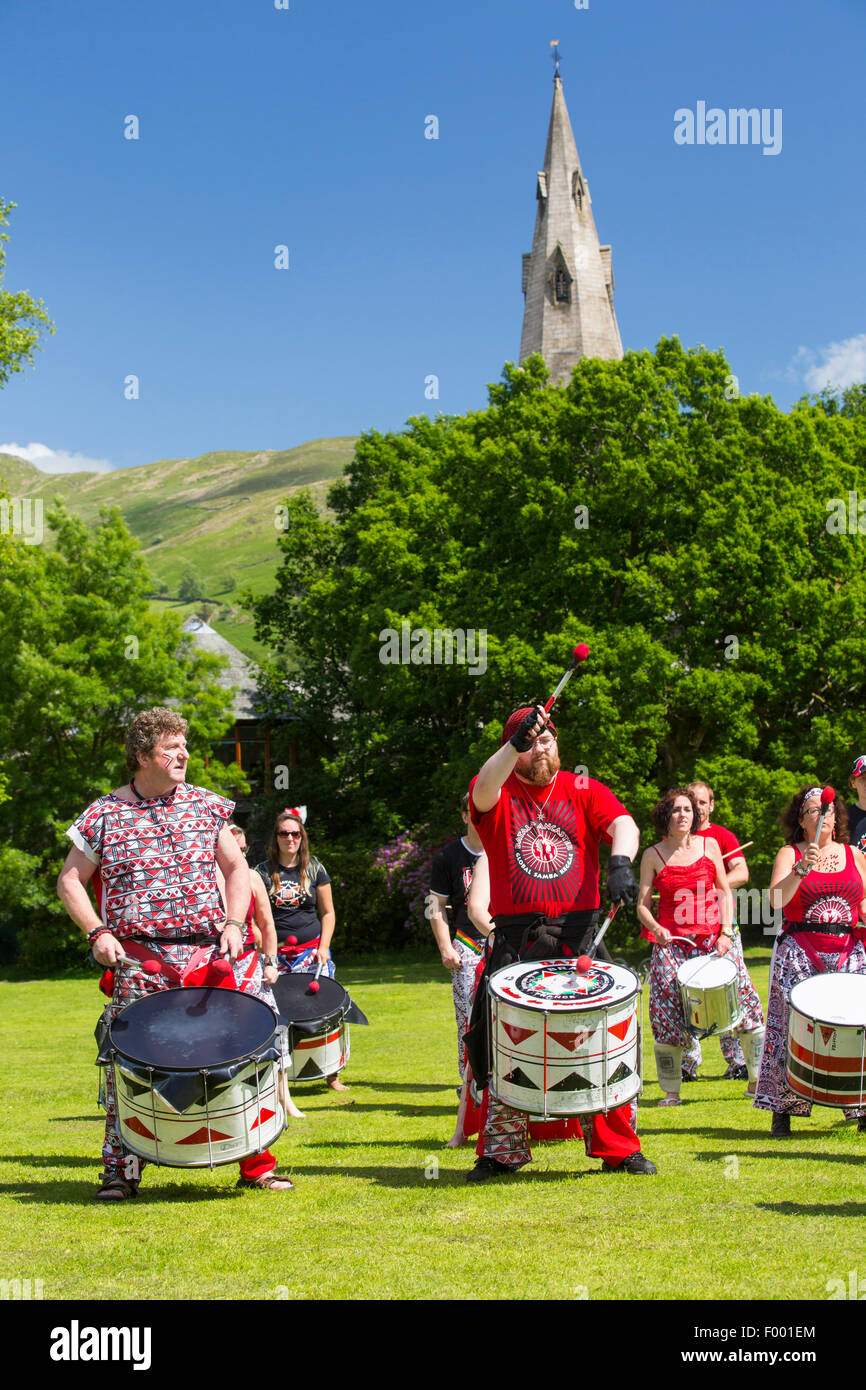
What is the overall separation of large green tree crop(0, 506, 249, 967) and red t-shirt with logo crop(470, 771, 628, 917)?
27.1 meters

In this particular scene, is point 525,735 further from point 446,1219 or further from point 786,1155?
point 786,1155

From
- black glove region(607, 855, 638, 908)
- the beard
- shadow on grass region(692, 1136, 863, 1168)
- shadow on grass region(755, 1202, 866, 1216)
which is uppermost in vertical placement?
the beard

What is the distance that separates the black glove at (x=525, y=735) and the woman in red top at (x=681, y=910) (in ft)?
13.0

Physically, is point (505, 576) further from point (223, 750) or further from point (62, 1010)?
point (223, 750)

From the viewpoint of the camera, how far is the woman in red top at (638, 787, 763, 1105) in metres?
9.11

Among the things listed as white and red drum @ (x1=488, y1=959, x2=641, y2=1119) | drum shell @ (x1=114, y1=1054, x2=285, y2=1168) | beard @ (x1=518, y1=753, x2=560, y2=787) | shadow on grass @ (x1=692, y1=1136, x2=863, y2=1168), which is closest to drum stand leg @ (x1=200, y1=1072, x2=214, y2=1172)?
drum shell @ (x1=114, y1=1054, x2=285, y2=1168)

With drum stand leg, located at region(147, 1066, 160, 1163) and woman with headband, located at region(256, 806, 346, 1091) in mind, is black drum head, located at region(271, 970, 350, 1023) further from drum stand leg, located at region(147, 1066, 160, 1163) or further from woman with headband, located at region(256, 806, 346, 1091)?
drum stand leg, located at region(147, 1066, 160, 1163)

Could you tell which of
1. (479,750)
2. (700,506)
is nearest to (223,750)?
(479,750)

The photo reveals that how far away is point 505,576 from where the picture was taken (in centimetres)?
2848

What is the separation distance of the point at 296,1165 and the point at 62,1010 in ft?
56.9

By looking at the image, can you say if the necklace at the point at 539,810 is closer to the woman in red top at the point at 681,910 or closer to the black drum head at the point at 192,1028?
the black drum head at the point at 192,1028

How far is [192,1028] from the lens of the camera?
5613 millimetres

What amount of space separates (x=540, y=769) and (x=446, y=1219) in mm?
2060

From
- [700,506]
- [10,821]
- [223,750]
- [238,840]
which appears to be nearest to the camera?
[238,840]
